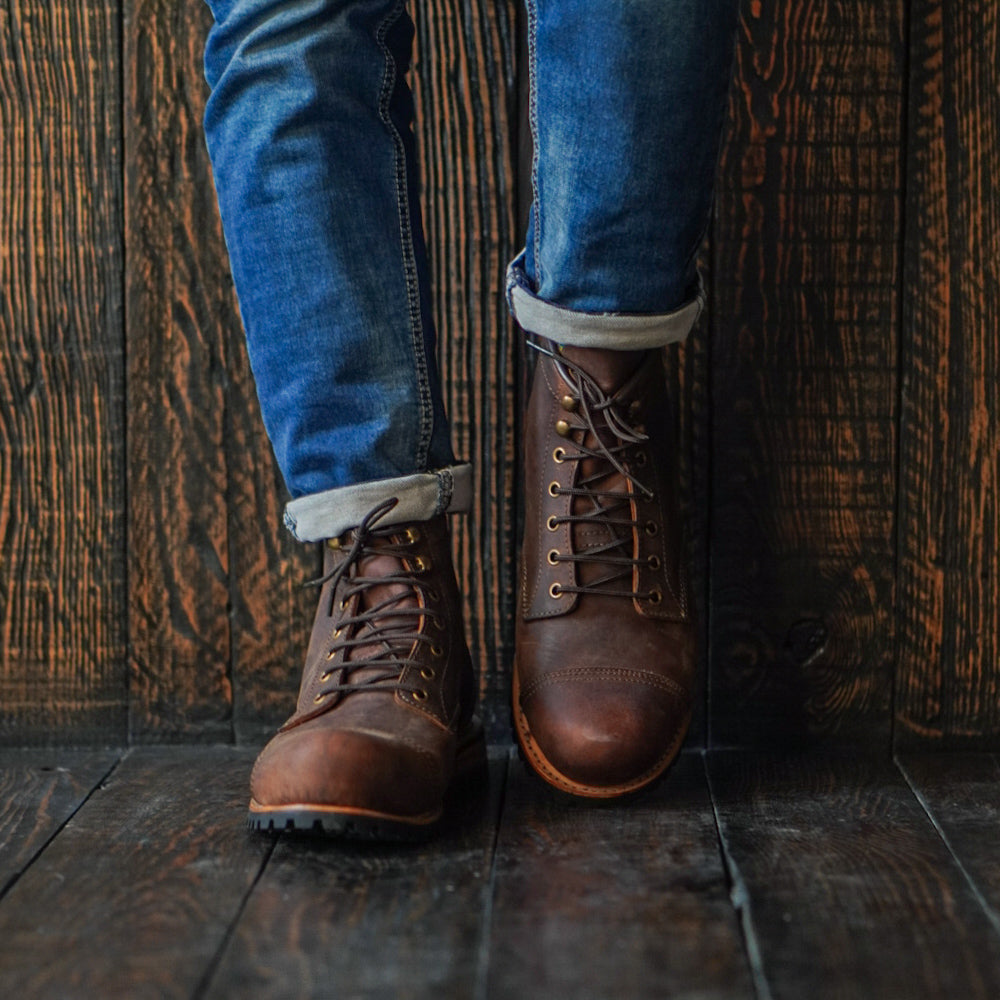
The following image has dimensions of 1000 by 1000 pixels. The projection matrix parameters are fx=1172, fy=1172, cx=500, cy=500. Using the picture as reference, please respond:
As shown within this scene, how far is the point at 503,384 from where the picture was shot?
115 cm

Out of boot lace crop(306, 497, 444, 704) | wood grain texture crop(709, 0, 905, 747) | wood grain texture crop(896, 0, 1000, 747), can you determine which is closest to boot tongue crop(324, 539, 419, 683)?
boot lace crop(306, 497, 444, 704)

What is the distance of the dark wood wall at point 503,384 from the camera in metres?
1.11

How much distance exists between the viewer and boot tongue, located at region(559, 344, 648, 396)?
93 cm

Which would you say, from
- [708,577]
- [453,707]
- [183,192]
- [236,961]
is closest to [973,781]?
[708,577]

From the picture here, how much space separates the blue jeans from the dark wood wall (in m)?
0.23

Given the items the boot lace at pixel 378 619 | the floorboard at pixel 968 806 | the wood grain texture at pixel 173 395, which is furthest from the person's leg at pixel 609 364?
the wood grain texture at pixel 173 395

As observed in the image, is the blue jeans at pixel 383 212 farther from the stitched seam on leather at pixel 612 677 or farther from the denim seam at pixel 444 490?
the stitched seam on leather at pixel 612 677

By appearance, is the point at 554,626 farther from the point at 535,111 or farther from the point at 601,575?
the point at 535,111

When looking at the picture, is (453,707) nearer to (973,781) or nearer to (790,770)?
(790,770)

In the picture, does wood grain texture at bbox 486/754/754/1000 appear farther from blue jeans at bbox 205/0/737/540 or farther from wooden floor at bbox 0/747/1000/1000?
blue jeans at bbox 205/0/737/540

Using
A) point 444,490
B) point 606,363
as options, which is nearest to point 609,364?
point 606,363

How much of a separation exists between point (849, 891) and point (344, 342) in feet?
1.68

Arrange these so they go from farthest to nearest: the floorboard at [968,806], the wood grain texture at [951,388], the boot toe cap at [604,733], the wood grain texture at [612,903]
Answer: the wood grain texture at [951,388] < the boot toe cap at [604,733] < the floorboard at [968,806] < the wood grain texture at [612,903]

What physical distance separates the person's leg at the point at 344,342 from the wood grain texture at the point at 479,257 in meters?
0.21
